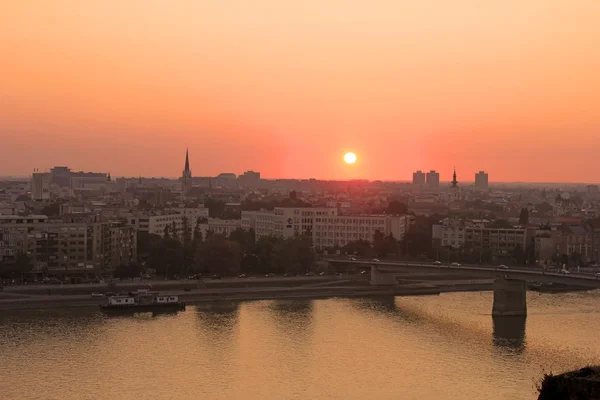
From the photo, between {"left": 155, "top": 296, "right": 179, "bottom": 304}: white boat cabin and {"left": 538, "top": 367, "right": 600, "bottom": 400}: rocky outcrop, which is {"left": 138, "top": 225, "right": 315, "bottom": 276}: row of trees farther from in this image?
{"left": 538, "top": 367, "right": 600, "bottom": 400}: rocky outcrop

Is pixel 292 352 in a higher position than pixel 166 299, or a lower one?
lower

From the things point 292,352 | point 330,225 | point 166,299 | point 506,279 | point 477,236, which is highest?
point 330,225

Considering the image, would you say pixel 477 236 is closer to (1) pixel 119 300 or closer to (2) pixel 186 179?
A: (1) pixel 119 300

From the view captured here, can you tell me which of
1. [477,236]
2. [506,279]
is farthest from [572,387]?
[477,236]

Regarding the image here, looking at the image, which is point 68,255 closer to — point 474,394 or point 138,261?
A: point 138,261

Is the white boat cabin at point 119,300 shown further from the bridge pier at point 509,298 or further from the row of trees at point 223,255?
the bridge pier at point 509,298
